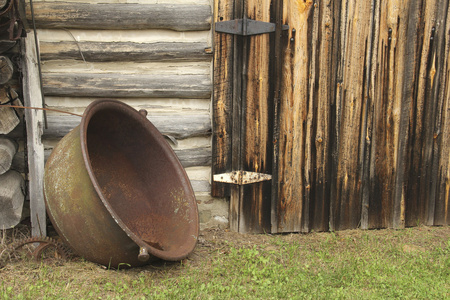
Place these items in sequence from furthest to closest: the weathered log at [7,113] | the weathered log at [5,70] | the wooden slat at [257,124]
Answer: the wooden slat at [257,124] < the weathered log at [7,113] < the weathered log at [5,70]

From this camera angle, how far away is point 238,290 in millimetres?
2721

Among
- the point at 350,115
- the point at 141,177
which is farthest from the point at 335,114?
the point at 141,177

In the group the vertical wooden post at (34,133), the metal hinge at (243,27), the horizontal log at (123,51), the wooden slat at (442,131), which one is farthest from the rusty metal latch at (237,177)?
the wooden slat at (442,131)

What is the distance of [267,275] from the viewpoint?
9.74ft

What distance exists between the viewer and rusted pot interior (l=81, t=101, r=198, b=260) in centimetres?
329

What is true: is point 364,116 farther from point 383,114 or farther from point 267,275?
point 267,275

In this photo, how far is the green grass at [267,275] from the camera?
105 inches

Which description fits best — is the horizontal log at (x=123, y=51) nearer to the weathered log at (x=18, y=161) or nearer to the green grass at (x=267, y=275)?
the weathered log at (x=18, y=161)

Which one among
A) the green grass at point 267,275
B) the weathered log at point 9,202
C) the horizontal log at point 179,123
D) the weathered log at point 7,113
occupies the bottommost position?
the green grass at point 267,275

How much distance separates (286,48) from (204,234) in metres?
1.63

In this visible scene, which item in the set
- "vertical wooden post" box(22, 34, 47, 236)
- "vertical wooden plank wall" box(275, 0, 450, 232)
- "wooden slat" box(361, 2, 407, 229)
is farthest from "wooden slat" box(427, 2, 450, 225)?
"vertical wooden post" box(22, 34, 47, 236)

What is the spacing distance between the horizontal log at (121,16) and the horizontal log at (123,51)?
13cm

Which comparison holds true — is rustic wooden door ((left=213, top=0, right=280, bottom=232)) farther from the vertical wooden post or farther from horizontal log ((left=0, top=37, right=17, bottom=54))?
horizontal log ((left=0, top=37, right=17, bottom=54))

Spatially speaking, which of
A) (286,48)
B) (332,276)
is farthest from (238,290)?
(286,48)
